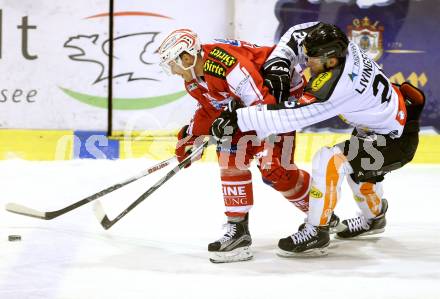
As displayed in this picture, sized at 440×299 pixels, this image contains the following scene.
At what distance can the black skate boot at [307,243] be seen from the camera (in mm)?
3252

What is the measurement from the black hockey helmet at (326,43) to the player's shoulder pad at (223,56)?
309 millimetres

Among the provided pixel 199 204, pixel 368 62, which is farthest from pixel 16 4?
pixel 368 62

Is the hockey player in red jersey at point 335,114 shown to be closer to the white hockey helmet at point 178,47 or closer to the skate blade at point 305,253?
the skate blade at point 305,253

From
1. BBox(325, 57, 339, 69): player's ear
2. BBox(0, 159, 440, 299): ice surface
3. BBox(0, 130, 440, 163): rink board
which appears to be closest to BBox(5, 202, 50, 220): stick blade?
BBox(0, 159, 440, 299): ice surface

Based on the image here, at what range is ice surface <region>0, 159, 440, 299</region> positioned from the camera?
9.20 feet

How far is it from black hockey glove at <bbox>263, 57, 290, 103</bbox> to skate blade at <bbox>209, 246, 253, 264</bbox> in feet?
2.10

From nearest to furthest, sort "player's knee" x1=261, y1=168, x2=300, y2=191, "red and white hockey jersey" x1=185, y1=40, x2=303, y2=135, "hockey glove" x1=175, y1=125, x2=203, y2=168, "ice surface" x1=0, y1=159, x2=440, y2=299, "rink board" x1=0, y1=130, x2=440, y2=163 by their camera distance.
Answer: "ice surface" x1=0, y1=159, x2=440, y2=299
"red and white hockey jersey" x1=185, y1=40, x2=303, y2=135
"player's knee" x1=261, y1=168, x2=300, y2=191
"hockey glove" x1=175, y1=125, x2=203, y2=168
"rink board" x1=0, y1=130, x2=440, y2=163

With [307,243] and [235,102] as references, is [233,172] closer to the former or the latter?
[235,102]

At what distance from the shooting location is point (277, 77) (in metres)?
3.29

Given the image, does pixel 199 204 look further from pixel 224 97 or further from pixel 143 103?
pixel 143 103

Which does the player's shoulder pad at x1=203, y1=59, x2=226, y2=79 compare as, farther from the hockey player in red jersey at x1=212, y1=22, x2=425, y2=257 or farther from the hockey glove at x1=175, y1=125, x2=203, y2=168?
the hockey glove at x1=175, y1=125, x2=203, y2=168

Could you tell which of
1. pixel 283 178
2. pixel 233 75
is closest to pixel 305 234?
pixel 283 178

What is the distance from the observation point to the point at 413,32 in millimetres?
5746

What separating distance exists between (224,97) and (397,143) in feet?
2.48
